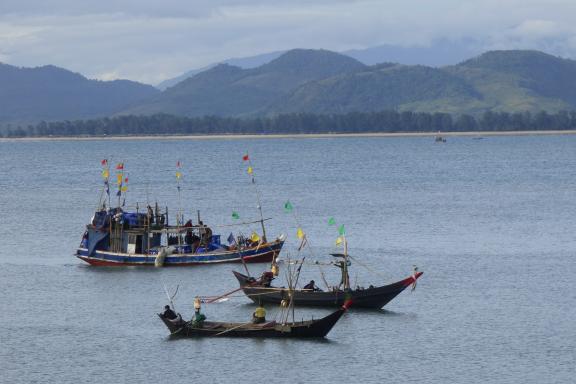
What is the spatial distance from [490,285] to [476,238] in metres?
22.3

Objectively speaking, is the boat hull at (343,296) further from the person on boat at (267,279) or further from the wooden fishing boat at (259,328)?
the wooden fishing boat at (259,328)

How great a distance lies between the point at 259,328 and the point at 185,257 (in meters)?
23.8

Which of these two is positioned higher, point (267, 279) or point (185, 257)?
point (267, 279)

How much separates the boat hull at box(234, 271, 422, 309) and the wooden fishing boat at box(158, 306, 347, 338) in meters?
5.39

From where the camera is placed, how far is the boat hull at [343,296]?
214ft

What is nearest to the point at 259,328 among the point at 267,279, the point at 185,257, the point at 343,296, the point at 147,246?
the point at 343,296

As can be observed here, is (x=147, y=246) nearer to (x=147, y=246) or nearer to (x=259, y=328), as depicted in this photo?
(x=147, y=246)

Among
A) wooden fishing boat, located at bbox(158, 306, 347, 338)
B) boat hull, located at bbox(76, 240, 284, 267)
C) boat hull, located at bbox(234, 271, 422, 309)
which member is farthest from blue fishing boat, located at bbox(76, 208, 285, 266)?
wooden fishing boat, located at bbox(158, 306, 347, 338)

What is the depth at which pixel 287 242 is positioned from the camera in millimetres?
96062

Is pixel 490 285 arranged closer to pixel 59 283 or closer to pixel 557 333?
pixel 557 333

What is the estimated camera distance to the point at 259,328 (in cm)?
5891

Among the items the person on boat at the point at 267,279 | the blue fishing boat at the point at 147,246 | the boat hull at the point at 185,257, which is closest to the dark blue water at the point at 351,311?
the boat hull at the point at 185,257

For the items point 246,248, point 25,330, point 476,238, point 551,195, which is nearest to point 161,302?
point 25,330

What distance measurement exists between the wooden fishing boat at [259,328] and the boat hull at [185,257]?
838 inches
